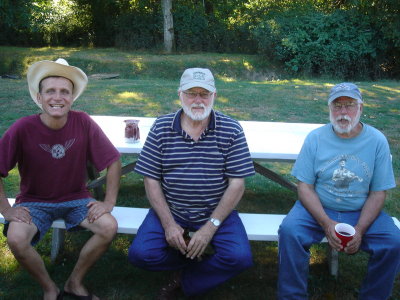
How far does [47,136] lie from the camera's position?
9.76 feet

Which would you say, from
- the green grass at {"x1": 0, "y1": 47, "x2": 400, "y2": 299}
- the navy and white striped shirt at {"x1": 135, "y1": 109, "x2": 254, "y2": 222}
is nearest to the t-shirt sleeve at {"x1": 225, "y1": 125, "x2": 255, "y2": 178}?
the navy and white striped shirt at {"x1": 135, "y1": 109, "x2": 254, "y2": 222}

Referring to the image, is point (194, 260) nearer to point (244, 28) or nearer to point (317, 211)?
point (317, 211)

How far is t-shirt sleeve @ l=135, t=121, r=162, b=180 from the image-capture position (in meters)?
3.00

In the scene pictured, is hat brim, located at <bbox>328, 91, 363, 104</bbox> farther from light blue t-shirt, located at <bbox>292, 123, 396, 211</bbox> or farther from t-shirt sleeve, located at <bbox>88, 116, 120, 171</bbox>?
t-shirt sleeve, located at <bbox>88, 116, 120, 171</bbox>

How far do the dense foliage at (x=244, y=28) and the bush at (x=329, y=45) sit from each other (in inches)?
1.3

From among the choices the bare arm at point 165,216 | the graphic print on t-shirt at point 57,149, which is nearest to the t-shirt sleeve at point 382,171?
the bare arm at point 165,216

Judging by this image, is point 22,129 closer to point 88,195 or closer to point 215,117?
point 88,195

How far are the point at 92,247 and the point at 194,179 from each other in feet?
2.61

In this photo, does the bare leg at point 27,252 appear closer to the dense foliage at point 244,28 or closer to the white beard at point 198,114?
the white beard at point 198,114

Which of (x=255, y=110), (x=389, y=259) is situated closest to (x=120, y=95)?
(x=255, y=110)

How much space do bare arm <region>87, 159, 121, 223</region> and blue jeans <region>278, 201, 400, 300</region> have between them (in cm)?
118

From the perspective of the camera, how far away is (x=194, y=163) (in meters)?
2.95

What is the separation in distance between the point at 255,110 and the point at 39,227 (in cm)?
605

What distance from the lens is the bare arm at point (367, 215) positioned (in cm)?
273
